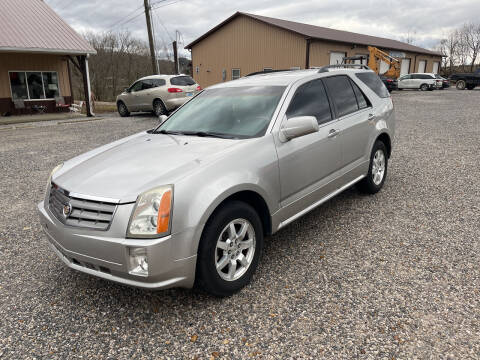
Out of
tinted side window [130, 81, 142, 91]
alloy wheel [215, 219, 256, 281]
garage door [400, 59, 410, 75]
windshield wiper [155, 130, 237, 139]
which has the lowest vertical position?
alloy wheel [215, 219, 256, 281]

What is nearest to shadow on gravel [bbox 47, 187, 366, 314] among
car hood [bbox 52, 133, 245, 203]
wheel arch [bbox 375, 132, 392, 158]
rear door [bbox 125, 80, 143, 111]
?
car hood [bbox 52, 133, 245, 203]

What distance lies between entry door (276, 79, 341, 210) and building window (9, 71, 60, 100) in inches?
707

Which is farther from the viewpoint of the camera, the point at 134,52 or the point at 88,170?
the point at 134,52

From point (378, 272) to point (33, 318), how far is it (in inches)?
113

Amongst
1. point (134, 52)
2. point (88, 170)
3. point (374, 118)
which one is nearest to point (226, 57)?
point (134, 52)

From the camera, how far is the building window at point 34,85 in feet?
57.1

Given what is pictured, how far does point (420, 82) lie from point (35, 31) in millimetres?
27967

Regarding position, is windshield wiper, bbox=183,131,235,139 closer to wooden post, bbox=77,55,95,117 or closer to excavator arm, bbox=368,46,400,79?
wooden post, bbox=77,55,95,117

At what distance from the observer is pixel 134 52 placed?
3925cm

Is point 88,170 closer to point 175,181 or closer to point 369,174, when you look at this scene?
point 175,181

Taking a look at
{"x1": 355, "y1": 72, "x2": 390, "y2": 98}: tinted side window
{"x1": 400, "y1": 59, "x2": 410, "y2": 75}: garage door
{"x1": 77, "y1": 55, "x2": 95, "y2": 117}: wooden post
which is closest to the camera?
{"x1": 355, "y1": 72, "x2": 390, "y2": 98}: tinted side window

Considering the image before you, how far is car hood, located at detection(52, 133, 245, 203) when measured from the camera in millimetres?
2590

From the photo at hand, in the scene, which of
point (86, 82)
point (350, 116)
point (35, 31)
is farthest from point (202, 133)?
point (35, 31)

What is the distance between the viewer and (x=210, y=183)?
264 cm
